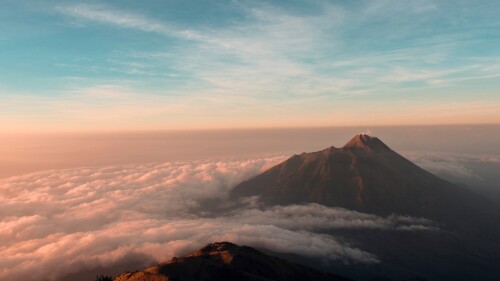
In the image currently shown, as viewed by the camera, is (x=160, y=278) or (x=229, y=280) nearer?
(x=160, y=278)

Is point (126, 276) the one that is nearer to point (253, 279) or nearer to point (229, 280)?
point (229, 280)

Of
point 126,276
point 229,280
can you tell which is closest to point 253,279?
point 229,280

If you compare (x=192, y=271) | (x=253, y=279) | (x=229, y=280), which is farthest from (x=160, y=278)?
(x=253, y=279)

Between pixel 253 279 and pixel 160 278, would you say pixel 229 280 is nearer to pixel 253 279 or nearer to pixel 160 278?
pixel 253 279

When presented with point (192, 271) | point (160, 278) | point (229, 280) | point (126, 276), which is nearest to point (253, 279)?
point (229, 280)

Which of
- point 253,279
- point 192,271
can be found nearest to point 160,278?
point 192,271

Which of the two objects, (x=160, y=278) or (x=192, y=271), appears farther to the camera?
(x=192, y=271)

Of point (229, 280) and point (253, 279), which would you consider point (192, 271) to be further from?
point (253, 279)
